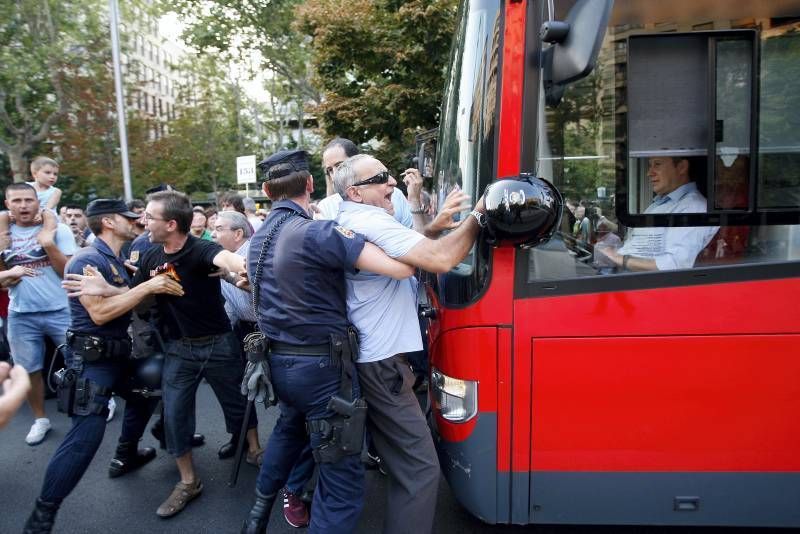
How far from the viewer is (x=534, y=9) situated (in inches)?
94.3

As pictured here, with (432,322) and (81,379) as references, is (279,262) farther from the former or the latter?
(81,379)

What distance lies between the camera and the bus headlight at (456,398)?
249cm

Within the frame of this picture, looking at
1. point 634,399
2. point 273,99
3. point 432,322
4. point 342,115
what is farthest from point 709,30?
point 273,99

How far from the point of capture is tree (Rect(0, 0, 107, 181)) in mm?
15422

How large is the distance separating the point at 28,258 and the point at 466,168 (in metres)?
3.96

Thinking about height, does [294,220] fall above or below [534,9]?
below

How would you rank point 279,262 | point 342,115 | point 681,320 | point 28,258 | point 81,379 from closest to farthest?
point 681,320
point 279,262
point 81,379
point 28,258
point 342,115

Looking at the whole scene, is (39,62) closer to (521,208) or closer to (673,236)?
(521,208)

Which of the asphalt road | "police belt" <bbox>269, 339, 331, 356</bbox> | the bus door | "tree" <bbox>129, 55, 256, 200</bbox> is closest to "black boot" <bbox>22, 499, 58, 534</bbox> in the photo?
the asphalt road

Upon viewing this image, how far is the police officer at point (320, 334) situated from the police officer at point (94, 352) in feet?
3.28

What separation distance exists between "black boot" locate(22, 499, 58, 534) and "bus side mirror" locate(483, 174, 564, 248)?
2800mm

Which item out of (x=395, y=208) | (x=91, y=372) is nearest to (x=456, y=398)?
(x=395, y=208)

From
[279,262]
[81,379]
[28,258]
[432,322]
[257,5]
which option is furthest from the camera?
[257,5]

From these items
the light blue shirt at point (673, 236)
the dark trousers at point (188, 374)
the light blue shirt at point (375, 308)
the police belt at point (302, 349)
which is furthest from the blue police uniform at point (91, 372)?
the light blue shirt at point (673, 236)
